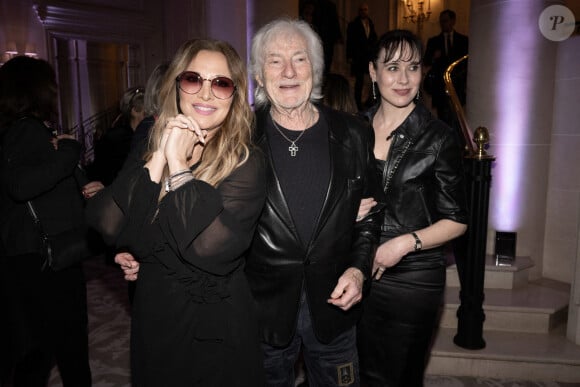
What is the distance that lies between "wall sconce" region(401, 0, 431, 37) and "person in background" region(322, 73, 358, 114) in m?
10.6

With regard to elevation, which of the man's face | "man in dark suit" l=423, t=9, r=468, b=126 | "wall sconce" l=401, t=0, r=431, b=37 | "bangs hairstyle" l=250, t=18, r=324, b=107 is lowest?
"bangs hairstyle" l=250, t=18, r=324, b=107

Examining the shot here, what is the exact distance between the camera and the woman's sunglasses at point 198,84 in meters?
1.64

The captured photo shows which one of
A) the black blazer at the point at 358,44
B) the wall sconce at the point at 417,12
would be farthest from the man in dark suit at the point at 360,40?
the wall sconce at the point at 417,12

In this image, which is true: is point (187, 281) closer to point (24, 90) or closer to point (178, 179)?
point (178, 179)

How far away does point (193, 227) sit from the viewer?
142 cm

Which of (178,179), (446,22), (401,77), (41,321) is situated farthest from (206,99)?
(446,22)

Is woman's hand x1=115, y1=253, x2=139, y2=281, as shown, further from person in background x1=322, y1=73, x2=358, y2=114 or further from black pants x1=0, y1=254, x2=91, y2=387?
person in background x1=322, y1=73, x2=358, y2=114

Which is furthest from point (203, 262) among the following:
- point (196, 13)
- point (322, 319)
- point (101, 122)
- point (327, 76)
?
point (101, 122)

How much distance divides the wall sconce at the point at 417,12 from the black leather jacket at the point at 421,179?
1173cm

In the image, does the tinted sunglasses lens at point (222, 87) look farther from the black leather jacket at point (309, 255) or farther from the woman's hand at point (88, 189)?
the woman's hand at point (88, 189)

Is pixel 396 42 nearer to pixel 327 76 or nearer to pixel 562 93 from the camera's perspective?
pixel 327 76

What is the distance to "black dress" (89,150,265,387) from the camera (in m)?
1.49

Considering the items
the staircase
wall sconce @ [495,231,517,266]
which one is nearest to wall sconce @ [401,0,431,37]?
wall sconce @ [495,231,517,266]

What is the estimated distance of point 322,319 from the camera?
194cm
